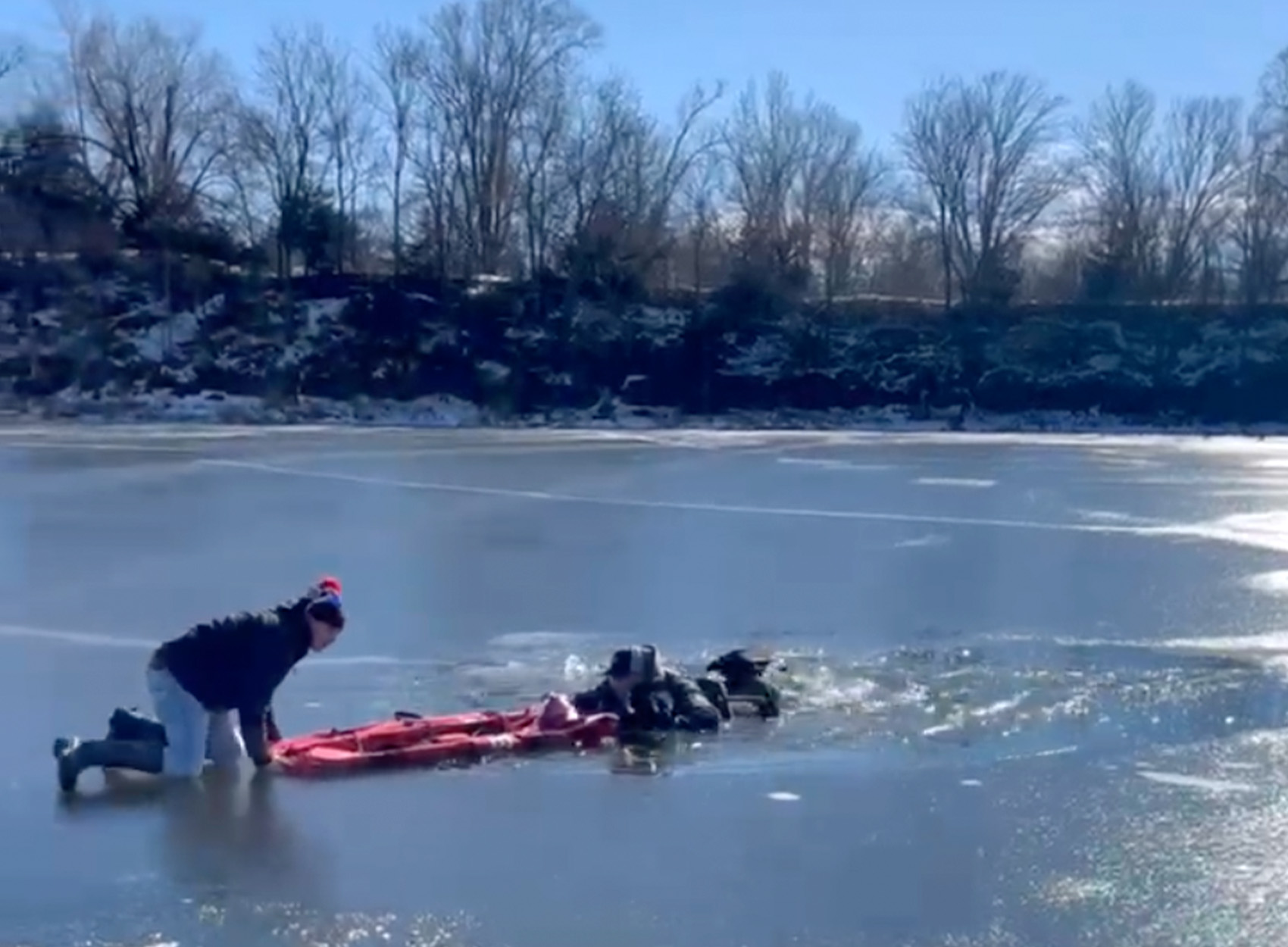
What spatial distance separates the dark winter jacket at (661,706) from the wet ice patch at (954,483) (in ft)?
53.7

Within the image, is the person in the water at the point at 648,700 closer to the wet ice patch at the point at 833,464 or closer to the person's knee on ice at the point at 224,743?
the person's knee on ice at the point at 224,743

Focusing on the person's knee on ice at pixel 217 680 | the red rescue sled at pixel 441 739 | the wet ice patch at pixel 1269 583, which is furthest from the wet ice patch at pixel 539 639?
the wet ice patch at pixel 1269 583

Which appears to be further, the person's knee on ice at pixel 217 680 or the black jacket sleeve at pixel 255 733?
the black jacket sleeve at pixel 255 733

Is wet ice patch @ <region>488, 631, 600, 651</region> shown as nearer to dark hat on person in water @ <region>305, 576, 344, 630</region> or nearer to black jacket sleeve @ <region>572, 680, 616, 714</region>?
black jacket sleeve @ <region>572, 680, 616, 714</region>

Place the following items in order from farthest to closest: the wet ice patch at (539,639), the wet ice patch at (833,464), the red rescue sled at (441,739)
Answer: the wet ice patch at (833,464) → the wet ice patch at (539,639) → the red rescue sled at (441,739)

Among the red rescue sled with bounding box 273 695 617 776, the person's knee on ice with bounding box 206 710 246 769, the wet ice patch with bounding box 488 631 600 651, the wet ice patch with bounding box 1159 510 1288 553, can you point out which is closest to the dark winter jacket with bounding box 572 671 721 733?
the red rescue sled with bounding box 273 695 617 776

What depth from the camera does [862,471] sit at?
28906 millimetres

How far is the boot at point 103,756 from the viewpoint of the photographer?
8.25m

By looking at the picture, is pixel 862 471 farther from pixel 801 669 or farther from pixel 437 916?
pixel 437 916

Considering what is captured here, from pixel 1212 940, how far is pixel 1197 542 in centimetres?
1280

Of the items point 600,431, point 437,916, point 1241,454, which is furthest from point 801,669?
point 600,431

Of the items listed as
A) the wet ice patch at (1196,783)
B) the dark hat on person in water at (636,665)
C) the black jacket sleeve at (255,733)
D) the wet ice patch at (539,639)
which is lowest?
the wet ice patch at (1196,783)

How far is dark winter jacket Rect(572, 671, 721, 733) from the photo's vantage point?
9.52m

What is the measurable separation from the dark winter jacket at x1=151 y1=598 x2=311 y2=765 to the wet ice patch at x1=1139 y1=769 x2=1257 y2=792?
3714 millimetres
